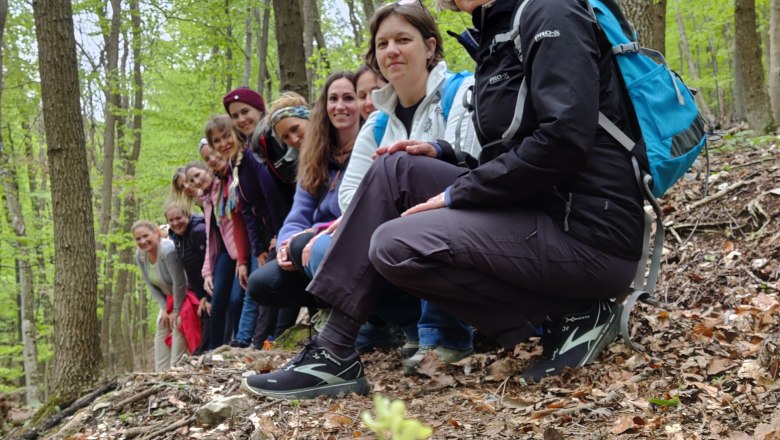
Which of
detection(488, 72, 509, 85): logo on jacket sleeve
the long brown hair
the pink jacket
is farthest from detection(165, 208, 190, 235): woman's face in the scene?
detection(488, 72, 509, 85): logo on jacket sleeve

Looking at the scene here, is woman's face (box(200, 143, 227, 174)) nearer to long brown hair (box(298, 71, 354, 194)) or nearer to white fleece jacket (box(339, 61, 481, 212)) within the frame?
long brown hair (box(298, 71, 354, 194))

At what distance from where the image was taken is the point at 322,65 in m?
11.9

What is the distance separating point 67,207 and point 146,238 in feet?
4.61

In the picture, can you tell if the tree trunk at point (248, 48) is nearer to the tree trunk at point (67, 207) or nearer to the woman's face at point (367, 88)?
the tree trunk at point (67, 207)

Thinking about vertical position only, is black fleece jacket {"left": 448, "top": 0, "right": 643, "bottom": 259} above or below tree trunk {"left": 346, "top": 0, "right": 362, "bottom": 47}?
below

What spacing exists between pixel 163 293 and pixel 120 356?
1067 centimetres

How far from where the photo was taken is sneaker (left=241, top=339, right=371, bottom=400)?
2787 mm

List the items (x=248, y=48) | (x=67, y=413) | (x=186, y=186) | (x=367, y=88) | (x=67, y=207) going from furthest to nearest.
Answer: (x=248, y=48) → (x=186, y=186) → (x=67, y=207) → (x=67, y=413) → (x=367, y=88)

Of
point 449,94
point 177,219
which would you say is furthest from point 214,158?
point 449,94

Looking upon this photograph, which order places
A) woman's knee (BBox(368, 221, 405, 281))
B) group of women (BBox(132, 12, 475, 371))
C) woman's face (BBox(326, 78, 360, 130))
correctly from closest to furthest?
1. woman's knee (BBox(368, 221, 405, 281))
2. group of women (BBox(132, 12, 475, 371))
3. woman's face (BBox(326, 78, 360, 130))

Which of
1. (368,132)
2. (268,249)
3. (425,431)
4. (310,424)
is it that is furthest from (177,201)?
(425,431)

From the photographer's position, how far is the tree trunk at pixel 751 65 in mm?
8320

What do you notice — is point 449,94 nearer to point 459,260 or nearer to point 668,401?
point 459,260

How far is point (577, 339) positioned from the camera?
2.75 metres
